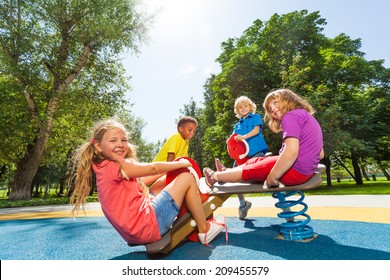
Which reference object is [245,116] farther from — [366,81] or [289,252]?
[366,81]

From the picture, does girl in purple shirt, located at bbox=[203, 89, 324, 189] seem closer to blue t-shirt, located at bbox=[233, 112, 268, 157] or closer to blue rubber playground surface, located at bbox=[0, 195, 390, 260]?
blue rubber playground surface, located at bbox=[0, 195, 390, 260]

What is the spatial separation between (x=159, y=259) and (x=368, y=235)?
7.57 ft

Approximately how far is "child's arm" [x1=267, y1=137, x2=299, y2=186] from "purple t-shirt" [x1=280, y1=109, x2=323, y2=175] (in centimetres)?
7

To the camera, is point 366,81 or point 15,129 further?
point 366,81

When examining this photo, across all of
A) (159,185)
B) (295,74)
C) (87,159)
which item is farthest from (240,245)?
(295,74)

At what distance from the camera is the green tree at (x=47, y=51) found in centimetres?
1305

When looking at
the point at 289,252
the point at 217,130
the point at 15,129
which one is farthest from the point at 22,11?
→ the point at 289,252

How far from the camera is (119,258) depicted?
252 cm

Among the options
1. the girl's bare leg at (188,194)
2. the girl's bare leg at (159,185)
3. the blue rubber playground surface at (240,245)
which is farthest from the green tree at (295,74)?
the girl's bare leg at (188,194)

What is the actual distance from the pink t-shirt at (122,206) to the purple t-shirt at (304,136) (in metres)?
1.43

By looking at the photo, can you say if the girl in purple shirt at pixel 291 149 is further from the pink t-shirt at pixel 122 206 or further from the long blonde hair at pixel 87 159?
Result: the long blonde hair at pixel 87 159

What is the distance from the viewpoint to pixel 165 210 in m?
2.36

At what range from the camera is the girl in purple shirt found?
95.3 inches

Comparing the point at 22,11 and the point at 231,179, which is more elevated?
the point at 22,11
